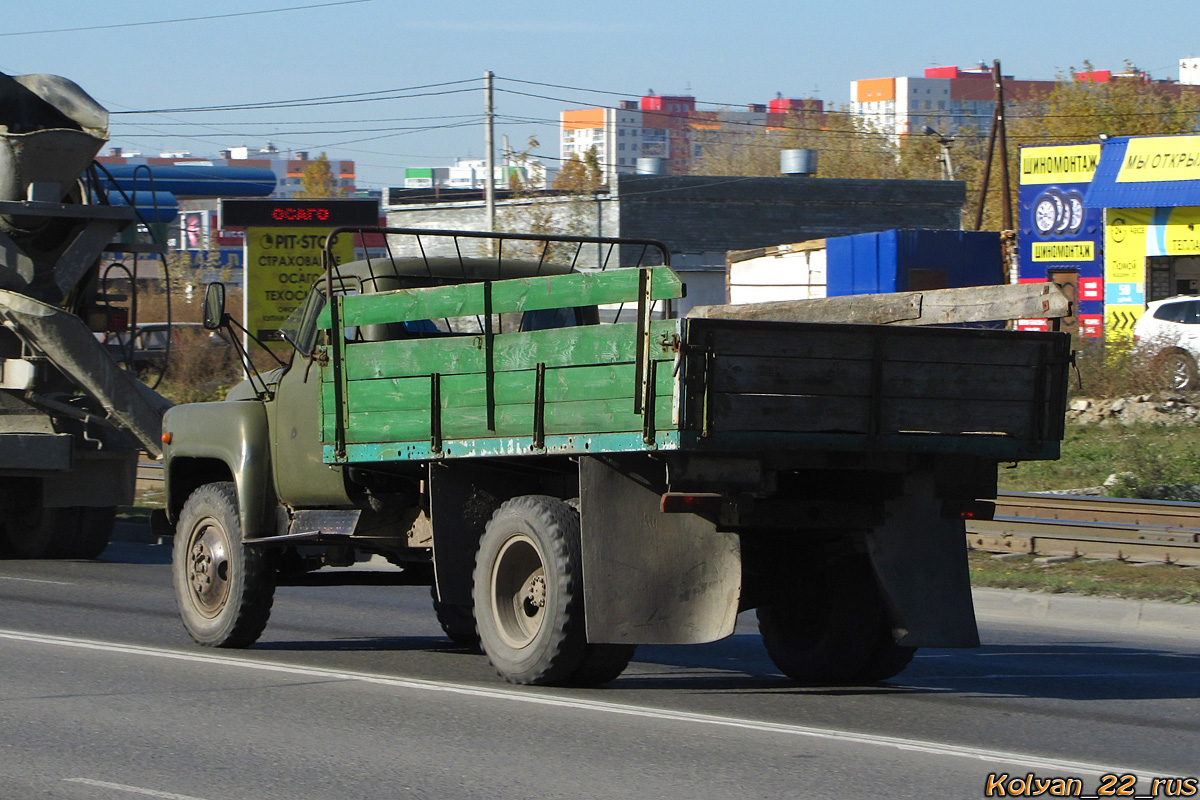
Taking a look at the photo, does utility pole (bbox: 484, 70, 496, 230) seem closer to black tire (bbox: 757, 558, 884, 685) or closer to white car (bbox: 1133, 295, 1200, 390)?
white car (bbox: 1133, 295, 1200, 390)

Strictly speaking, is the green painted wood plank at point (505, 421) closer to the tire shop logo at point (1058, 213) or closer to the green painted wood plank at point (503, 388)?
the green painted wood plank at point (503, 388)

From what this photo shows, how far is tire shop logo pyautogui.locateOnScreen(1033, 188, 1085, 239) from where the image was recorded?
3784 centimetres

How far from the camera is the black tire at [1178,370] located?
2622cm

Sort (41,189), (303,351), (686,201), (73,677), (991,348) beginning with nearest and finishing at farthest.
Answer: (991,348)
(73,677)
(303,351)
(41,189)
(686,201)

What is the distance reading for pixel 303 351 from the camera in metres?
9.35

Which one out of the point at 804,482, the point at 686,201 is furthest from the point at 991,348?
the point at 686,201

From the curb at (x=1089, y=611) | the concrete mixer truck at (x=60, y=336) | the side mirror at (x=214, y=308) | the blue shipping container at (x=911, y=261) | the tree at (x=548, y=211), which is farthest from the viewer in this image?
the tree at (x=548, y=211)

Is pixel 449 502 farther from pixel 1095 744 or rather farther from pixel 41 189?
pixel 41 189

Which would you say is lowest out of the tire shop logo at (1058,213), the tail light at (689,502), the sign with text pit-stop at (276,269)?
the tail light at (689,502)

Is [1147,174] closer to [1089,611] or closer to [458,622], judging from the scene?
[1089,611]

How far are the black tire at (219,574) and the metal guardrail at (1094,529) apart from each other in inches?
271

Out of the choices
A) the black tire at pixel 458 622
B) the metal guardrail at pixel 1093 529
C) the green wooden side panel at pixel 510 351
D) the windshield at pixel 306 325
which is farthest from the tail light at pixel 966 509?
the metal guardrail at pixel 1093 529

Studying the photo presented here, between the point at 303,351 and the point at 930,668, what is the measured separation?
412 centimetres

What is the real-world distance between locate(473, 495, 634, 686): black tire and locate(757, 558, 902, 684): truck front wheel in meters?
1.15
